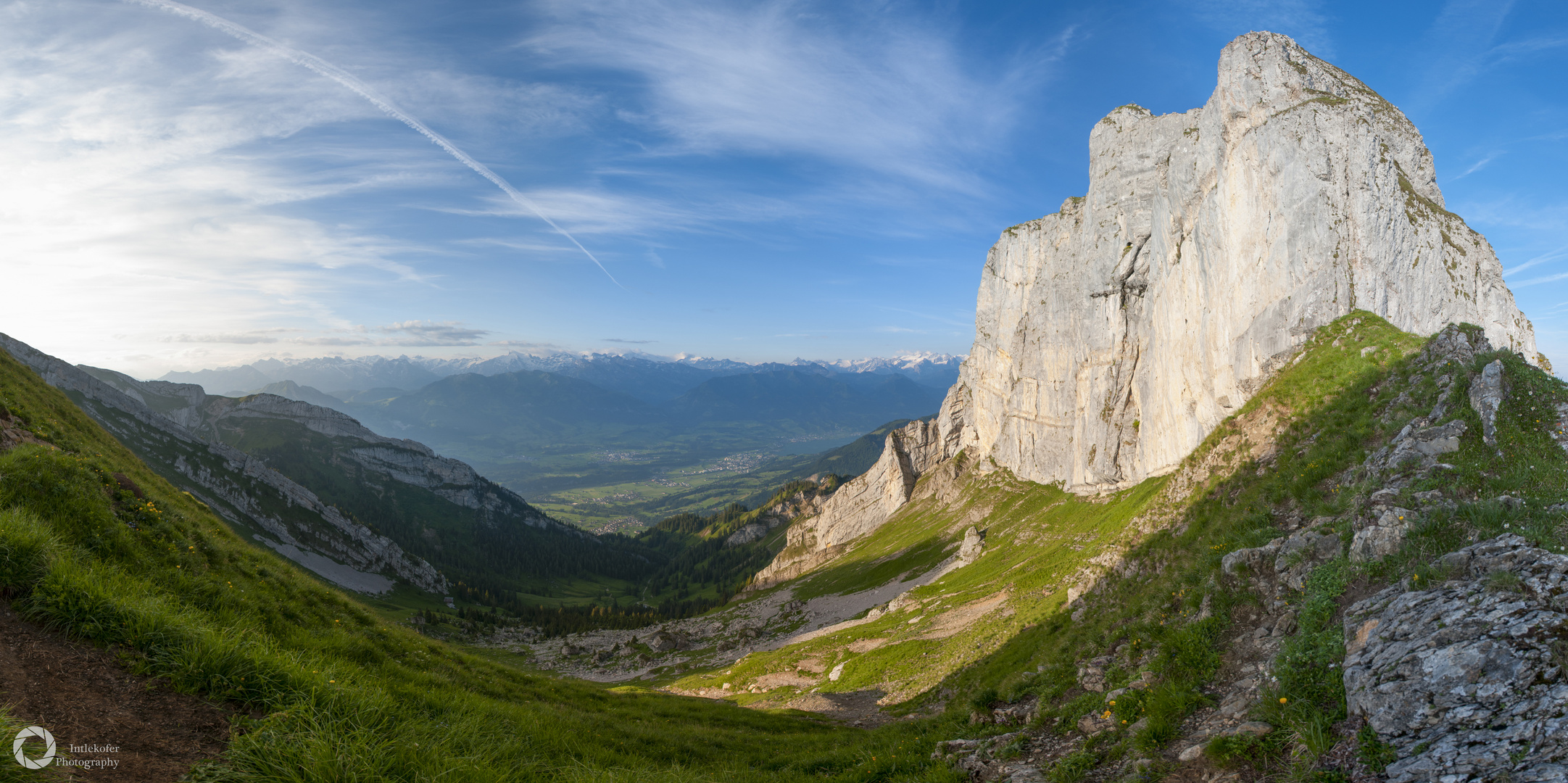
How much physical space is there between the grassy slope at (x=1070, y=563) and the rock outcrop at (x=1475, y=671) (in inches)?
270

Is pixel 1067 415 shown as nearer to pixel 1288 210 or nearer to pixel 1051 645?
pixel 1288 210

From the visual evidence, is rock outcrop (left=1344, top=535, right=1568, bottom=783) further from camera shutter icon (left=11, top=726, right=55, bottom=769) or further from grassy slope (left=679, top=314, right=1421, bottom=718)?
camera shutter icon (left=11, top=726, right=55, bottom=769)

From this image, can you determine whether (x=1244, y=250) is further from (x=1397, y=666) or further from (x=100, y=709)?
(x=100, y=709)

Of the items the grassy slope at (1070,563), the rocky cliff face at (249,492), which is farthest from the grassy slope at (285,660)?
the rocky cliff face at (249,492)

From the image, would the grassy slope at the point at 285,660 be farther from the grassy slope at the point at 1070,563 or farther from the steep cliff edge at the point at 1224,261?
the steep cliff edge at the point at 1224,261

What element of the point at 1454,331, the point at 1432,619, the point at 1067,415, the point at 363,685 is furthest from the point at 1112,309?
the point at 363,685

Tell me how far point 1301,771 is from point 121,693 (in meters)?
14.6

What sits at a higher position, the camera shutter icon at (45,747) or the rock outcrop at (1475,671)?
the rock outcrop at (1475,671)

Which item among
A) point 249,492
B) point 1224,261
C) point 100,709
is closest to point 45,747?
point 100,709

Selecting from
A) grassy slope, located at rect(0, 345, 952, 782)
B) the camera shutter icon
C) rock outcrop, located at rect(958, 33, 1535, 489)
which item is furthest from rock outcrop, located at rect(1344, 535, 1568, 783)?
rock outcrop, located at rect(958, 33, 1535, 489)

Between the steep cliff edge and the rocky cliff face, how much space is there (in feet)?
593

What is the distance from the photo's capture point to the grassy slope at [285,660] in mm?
6715

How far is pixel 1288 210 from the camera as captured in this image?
46.8 meters

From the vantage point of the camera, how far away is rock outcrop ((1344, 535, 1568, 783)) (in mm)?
5855
